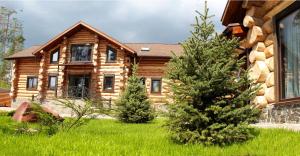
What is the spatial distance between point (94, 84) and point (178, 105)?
25432mm

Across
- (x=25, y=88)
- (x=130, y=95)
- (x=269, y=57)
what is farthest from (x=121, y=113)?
(x=25, y=88)

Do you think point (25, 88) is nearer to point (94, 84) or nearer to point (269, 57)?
point (94, 84)

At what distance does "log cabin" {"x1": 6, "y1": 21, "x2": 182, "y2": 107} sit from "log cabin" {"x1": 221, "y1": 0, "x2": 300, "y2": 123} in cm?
2014

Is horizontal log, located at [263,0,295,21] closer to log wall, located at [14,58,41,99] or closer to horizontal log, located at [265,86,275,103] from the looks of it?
horizontal log, located at [265,86,275,103]

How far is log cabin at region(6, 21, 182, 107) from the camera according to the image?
3112 cm

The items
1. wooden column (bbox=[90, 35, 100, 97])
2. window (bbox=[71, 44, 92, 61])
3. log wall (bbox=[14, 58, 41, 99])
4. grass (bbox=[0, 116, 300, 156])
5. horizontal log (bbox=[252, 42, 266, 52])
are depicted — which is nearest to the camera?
grass (bbox=[0, 116, 300, 156])

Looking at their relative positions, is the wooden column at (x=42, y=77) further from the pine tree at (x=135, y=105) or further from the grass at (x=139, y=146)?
the grass at (x=139, y=146)

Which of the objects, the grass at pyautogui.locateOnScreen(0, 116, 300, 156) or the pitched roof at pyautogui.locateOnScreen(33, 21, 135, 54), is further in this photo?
the pitched roof at pyautogui.locateOnScreen(33, 21, 135, 54)

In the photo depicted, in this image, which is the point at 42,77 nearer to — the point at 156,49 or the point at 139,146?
the point at 156,49

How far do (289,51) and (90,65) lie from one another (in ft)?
79.0

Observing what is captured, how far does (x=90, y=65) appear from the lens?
31484 millimetres

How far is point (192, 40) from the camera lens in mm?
6961

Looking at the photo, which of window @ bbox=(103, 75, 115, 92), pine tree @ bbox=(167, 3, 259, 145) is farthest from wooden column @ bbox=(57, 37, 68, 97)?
pine tree @ bbox=(167, 3, 259, 145)

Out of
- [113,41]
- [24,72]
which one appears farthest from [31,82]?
[113,41]
